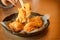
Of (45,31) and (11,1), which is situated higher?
(11,1)

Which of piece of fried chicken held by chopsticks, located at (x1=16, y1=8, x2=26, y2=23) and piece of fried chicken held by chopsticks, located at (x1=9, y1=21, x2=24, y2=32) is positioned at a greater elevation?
piece of fried chicken held by chopsticks, located at (x1=16, y1=8, x2=26, y2=23)

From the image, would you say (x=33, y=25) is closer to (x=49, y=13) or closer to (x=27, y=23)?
(x=27, y=23)

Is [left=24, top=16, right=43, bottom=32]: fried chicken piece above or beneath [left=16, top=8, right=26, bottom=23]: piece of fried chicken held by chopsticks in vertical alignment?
beneath

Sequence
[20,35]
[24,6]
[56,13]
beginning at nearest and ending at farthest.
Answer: [20,35] → [24,6] → [56,13]

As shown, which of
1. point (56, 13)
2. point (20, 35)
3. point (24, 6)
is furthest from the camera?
point (56, 13)

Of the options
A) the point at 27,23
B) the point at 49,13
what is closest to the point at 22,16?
the point at 27,23

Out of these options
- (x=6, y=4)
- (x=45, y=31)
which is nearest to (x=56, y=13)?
(x=45, y=31)

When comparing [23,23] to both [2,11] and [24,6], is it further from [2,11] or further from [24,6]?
[2,11]

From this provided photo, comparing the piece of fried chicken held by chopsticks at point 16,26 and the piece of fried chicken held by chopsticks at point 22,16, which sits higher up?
the piece of fried chicken held by chopsticks at point 22,16
